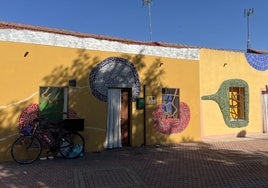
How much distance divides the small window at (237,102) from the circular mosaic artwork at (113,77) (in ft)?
18.0

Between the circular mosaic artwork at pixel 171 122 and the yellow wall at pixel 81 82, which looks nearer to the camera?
the yellow wall at pixel 81 82

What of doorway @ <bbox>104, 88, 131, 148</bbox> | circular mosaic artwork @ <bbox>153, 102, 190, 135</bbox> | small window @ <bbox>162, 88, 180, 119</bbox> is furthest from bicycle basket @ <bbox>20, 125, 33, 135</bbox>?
small window @ <bbox>162, 88, 180, 119</bbox>

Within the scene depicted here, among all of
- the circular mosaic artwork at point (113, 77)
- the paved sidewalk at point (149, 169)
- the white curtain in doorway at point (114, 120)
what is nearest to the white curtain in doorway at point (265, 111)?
the paved sidewalk at point (149, 169)

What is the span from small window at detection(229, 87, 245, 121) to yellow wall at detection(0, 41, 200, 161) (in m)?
2.60

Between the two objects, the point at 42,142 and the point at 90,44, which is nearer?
the point at 42,142

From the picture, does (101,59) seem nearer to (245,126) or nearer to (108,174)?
(108,174)

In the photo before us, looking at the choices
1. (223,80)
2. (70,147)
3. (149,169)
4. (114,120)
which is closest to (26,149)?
(70,147)

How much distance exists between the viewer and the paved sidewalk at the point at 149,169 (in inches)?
277

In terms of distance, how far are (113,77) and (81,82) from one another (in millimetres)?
1274

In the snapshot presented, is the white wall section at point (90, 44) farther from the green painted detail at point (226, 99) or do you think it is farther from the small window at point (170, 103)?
the green painted detail at point (226, 99)

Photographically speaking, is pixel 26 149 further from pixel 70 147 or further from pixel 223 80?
pixel 223 80

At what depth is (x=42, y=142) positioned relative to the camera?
31.2 ft

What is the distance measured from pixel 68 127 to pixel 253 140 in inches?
319

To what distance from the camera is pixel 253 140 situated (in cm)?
1353
